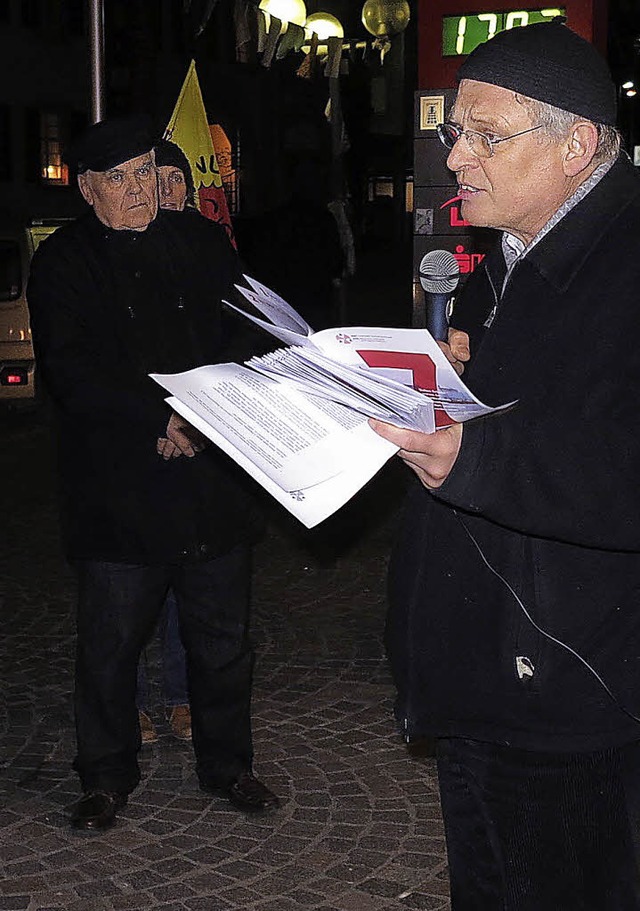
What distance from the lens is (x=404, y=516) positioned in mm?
2736

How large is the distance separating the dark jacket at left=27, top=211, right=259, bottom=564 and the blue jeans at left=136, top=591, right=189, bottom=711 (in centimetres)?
108

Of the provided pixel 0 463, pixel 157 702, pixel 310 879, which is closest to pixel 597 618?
pixel 310 879

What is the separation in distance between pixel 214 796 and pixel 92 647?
2.52 feet

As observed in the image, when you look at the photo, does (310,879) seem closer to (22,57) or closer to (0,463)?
(0,463)

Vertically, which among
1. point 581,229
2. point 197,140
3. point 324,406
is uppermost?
point 197,140

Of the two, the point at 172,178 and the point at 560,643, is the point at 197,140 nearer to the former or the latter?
A: the point at 172,178

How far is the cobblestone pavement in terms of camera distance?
4273 millimetres

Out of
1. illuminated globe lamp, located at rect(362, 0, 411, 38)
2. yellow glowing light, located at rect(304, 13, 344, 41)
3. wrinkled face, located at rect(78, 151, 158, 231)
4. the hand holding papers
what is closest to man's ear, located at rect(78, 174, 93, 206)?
wrinkled face, located at rect(78, 151, 158, 231)

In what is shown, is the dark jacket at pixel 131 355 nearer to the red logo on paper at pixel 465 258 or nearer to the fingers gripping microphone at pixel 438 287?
the fingers gripping microphone at pixel 438 287

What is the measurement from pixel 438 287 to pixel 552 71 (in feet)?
5.87

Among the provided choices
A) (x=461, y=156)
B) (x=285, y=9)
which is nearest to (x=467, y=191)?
(x=461, y=156)

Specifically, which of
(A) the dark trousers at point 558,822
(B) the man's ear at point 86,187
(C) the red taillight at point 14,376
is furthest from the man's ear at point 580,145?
(C) the red taillight at point 14,376

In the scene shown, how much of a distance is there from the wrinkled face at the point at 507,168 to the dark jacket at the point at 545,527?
0.06 meters

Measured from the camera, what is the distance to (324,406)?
2195mm
